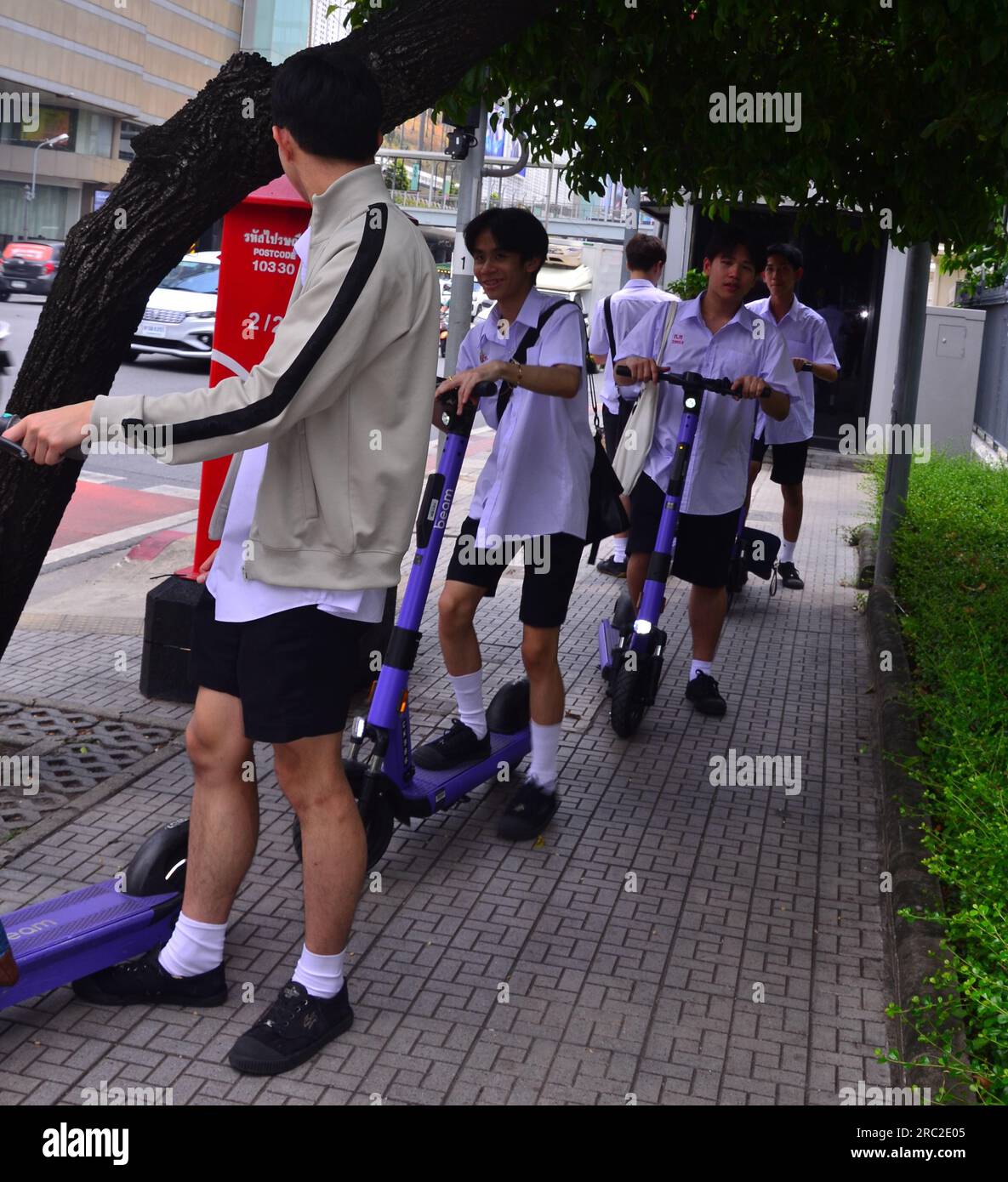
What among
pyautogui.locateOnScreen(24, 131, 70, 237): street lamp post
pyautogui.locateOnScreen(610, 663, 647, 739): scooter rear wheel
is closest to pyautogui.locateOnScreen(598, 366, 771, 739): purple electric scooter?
pyautogui.locateOnScreen(610, 663, 647, 739): scooter rear wheel

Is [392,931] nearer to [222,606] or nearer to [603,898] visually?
[603,898]

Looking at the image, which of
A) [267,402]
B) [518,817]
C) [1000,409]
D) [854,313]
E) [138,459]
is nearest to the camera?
[267,402]

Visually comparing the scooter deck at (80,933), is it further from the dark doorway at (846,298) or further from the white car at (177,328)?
the white car at (177,328)

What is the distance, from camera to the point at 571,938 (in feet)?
13.1

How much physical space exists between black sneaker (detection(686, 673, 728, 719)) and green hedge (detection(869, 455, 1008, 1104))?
0.85 m

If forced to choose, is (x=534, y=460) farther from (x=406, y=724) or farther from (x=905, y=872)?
(x=905, y=872)

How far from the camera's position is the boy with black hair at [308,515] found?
111 inches

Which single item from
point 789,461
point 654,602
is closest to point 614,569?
point 789,461

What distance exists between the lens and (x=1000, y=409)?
591 inches

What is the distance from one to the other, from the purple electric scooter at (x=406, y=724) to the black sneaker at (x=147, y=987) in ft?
2.17

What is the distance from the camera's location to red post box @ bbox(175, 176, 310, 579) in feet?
19.6

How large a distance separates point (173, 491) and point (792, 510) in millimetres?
5077
